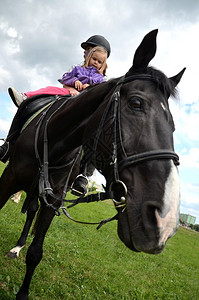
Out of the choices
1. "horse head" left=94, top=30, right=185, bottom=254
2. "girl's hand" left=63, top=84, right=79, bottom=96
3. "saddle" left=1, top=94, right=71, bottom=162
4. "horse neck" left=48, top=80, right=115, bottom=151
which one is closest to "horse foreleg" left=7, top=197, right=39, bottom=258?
"saddle" left=1, top=94, right=71, bottom=162

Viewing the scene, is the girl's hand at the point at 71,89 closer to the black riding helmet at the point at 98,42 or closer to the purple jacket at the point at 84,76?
the purple jacket at the point at 84,76

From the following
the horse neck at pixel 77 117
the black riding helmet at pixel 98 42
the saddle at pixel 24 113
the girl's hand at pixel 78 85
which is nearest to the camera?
the horse neck at pixel 77 117

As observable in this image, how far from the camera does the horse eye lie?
189cm

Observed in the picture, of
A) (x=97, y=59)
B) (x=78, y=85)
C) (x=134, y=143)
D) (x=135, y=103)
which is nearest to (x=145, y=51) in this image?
(x=135, y=103)

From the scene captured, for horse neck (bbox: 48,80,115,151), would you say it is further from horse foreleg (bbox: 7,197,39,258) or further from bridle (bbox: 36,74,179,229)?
horse foreleg (bbox: 7,197,39,258)

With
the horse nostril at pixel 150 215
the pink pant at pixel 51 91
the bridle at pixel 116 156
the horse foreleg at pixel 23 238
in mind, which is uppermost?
the pink pant at pixel 51 91

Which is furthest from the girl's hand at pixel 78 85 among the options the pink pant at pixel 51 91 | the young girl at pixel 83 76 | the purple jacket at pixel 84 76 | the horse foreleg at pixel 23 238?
the horse foreleg at pixel 23 238

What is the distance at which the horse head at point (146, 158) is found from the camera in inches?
59.9

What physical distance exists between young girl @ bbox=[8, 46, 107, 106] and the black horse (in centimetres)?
117

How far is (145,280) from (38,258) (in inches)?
154

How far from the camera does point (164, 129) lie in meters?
1.77

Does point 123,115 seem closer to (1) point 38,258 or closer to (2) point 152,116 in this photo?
(2) point 152,116

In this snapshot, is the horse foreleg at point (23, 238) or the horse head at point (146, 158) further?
the horse foreleg at point (23, 238)

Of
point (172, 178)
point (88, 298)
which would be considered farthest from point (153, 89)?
point (88, 298)
